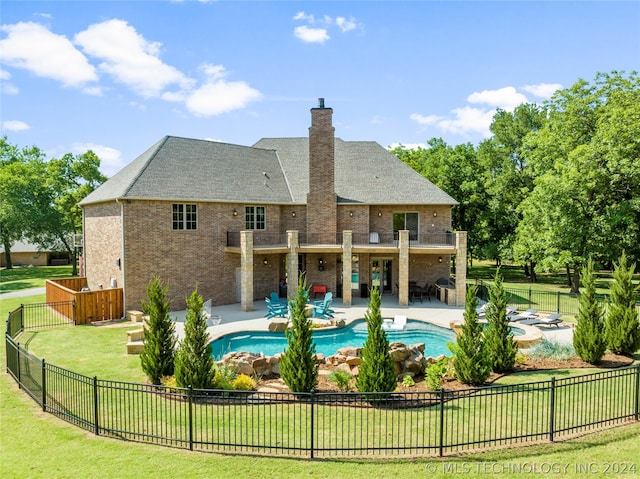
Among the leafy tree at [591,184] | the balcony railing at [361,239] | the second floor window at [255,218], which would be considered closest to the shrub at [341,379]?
the balcony railing at [361,239]

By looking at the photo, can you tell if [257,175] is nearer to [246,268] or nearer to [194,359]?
[246,268]

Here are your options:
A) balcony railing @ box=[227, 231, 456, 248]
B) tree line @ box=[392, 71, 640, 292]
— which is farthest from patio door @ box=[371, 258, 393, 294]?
tree line @ box=[392, 71, 640, 292]

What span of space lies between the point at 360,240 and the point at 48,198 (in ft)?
115

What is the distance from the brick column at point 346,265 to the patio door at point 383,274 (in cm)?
360

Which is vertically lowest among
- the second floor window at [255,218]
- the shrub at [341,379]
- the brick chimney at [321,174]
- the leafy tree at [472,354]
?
the shrub at [341,379]

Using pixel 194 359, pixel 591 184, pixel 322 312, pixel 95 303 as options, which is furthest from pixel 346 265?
pixel 591 184

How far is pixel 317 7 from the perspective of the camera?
1414cm

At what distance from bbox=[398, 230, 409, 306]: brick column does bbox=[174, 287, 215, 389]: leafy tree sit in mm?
14546

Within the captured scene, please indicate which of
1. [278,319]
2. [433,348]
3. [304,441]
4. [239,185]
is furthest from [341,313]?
[304,441]

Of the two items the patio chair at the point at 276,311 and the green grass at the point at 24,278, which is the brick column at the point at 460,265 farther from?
the green grass at the point at 24,278

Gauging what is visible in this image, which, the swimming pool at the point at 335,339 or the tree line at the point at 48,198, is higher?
the tree line at the point at 48,198

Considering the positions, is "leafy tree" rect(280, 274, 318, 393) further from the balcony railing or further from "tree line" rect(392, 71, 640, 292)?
"tree line" rect(392, 71, 640, 292)

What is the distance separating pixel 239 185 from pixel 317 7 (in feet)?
41.9

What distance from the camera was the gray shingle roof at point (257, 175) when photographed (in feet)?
74.6
